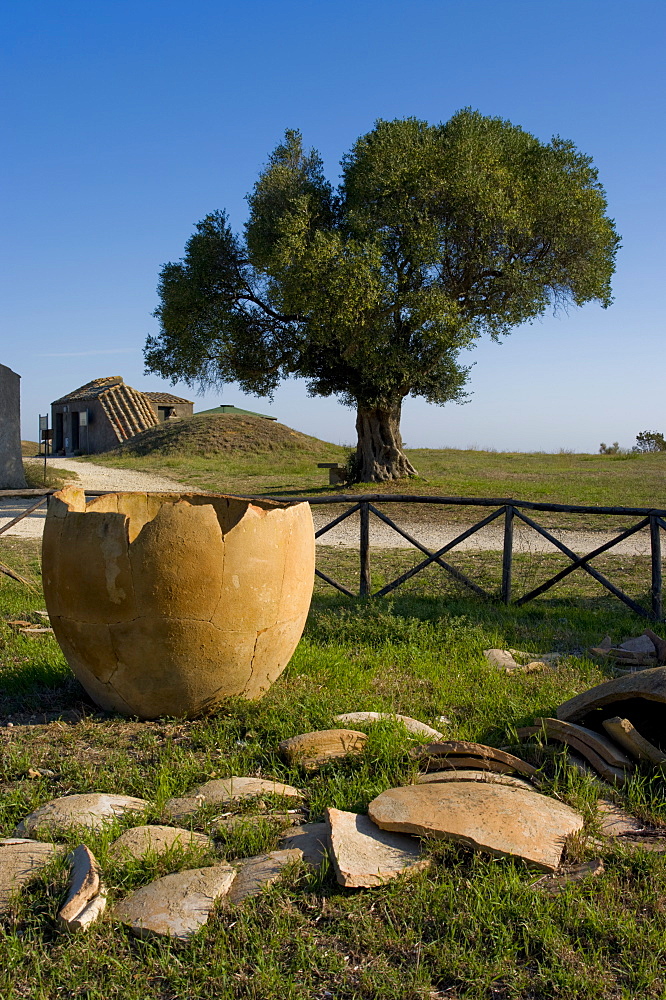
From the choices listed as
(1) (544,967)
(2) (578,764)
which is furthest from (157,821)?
(2) (578,764)

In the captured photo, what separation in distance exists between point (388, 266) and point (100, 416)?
22.5 metres

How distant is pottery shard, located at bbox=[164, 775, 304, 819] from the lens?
3.29 meters

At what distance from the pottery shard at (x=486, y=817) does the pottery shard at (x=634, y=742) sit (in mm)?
633

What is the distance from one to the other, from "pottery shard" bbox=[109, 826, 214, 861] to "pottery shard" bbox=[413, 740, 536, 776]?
3.64 feet

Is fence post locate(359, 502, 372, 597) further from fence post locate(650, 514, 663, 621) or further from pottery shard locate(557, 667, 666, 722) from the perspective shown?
pottery shard locate(557, 667, 666, 722)

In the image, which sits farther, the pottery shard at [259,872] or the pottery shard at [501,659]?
the pottery shard at [501,659]

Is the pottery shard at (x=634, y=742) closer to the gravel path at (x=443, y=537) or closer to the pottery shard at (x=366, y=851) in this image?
the pottery shard at (x=366, y=851)

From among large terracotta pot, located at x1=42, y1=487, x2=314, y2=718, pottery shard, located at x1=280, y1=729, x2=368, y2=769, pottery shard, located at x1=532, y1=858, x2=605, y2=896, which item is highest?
large terracotta pot, located at x1=42, y1=487, x2=314, y2=718

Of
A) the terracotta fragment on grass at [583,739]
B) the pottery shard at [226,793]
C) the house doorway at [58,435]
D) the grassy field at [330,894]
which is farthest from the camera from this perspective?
the house doorway at [58,435]

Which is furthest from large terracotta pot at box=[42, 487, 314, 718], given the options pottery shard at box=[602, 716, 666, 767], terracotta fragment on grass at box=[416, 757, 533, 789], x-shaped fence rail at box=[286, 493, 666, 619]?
x-shaped fence rail at box=[286, 493, 666, 619]

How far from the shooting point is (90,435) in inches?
1462

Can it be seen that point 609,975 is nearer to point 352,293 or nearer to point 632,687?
point 632,687

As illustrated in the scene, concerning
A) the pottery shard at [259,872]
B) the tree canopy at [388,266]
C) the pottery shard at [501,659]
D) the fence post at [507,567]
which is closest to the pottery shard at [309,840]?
the pottery shard at [259,872]

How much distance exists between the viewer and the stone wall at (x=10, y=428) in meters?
17.8
